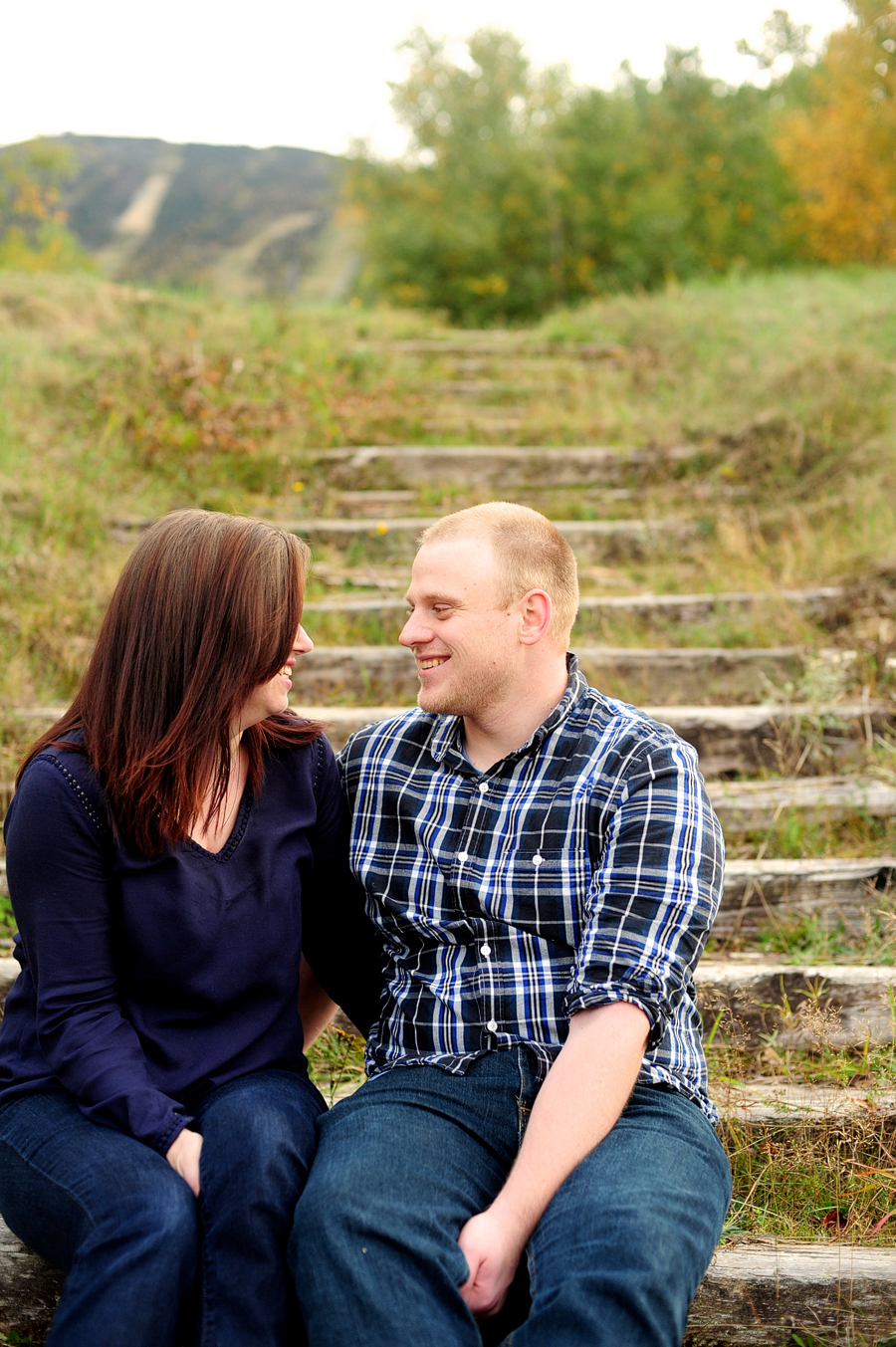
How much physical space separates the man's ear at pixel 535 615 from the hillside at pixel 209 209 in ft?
93.6

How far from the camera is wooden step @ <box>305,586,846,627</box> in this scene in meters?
4.12

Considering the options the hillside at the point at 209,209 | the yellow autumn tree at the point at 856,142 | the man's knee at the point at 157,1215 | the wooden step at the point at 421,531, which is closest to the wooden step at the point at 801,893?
the man's knee at the point at 157,1215

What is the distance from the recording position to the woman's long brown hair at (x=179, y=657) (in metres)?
1.71

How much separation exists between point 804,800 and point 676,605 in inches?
52.6

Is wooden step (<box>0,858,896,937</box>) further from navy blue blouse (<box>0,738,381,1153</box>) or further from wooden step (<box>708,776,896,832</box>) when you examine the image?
navy blue blouse (<box>0,738,381,1153</box>)

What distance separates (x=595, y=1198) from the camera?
1.49 metres

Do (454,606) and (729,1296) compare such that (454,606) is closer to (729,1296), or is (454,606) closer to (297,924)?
(297,924)

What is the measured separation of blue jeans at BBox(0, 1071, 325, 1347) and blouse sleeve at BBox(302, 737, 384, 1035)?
0.41 metres

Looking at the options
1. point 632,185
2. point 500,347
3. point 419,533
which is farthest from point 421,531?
point 632,185

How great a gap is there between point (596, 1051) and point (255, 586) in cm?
94

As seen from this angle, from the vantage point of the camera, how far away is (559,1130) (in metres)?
1.58

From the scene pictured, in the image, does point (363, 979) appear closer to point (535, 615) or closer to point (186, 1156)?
point (186, 1156)

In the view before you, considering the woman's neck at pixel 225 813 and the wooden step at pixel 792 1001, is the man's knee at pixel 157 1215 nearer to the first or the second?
the woman's neck at pixel 225 813

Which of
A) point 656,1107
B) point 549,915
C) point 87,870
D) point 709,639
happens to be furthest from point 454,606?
point 709,639
